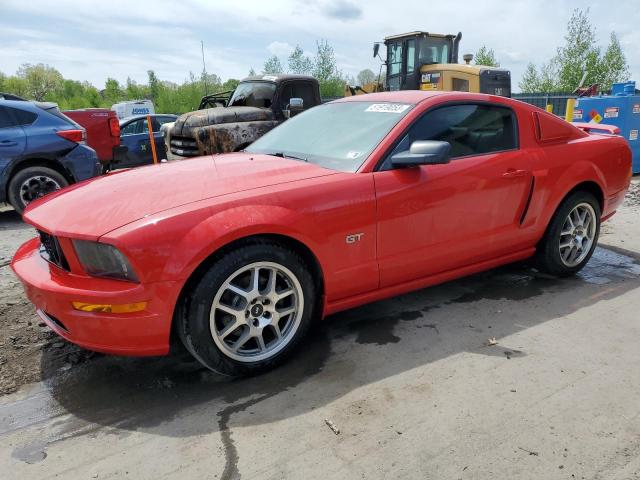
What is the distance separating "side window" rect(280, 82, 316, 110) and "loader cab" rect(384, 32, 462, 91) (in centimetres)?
376

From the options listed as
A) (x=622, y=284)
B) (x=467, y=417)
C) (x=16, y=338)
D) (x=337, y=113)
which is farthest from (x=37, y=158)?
(x=622, y=284)

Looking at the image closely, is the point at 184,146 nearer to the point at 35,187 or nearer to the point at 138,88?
the point at 35,187

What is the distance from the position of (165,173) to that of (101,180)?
0.43 m

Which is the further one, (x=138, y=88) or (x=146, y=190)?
(x=138, y=88)

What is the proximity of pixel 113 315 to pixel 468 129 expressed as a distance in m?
2.57

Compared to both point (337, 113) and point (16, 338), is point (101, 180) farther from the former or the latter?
point (337, 113)

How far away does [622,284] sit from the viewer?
3.97 metres

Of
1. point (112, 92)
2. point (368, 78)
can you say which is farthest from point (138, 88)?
point (368, 78)

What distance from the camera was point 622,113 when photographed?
354 inches

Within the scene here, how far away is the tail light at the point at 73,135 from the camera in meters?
6.59

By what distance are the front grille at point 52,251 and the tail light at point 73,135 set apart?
432cm

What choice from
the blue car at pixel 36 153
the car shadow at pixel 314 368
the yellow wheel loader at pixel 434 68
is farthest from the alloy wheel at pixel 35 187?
the yellow wheel loader at pixel 434 68

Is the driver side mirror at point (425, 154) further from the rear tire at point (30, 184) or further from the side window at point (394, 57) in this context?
the side window at point (394, 57)

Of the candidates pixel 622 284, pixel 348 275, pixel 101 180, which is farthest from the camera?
pixel 622 284
